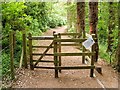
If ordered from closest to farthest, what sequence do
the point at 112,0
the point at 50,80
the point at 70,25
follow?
the point at 50,80, the point at 112,0, the point at 70,25

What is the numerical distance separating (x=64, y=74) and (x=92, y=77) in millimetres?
989

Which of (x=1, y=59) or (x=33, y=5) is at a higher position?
(x=33, y=5)

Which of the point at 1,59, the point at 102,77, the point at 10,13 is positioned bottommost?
the point at 102,77

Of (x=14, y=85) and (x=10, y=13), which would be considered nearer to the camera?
(x=14, y=85)

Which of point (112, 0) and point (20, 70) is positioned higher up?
point (112, 0)

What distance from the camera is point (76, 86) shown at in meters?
6.56

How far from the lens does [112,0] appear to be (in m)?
11.5

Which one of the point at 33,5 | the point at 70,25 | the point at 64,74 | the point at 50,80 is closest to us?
the point at 50,80

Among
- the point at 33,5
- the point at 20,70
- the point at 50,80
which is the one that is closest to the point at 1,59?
the point at 20,70

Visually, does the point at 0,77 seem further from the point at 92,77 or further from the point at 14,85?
the point at 92,77

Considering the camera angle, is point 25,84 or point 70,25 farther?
point 70,25

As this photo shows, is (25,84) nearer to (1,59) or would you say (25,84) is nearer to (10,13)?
(1,59)

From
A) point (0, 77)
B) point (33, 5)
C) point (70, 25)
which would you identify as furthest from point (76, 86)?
point (70, 25)

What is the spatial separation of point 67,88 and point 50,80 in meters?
0.87
